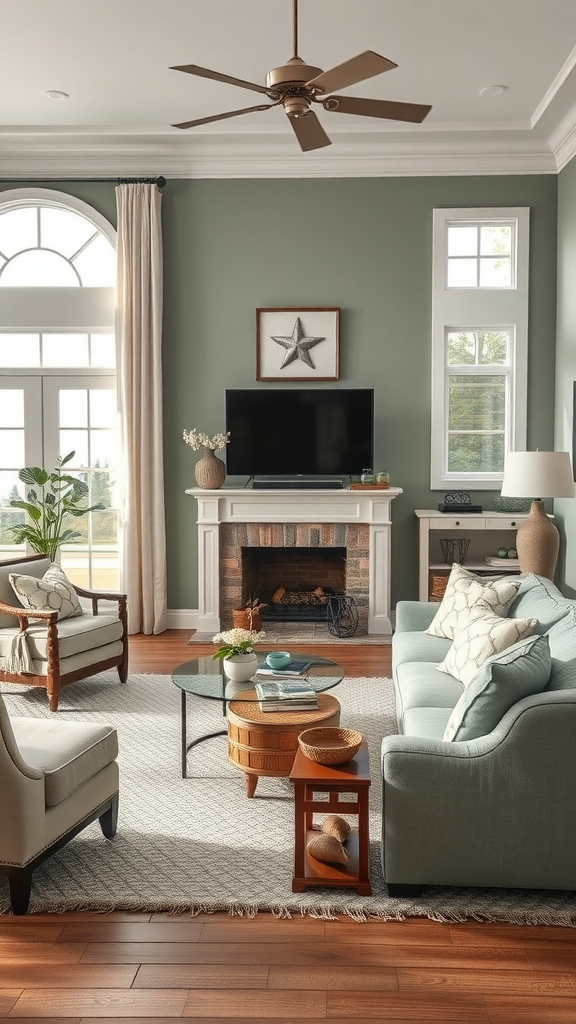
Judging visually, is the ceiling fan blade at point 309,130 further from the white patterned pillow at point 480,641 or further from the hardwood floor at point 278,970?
the hardwood floor at point 278,970

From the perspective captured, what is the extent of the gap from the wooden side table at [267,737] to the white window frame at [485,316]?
12.3 feet

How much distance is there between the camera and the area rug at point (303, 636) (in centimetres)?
646

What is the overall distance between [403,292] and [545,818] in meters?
4.95

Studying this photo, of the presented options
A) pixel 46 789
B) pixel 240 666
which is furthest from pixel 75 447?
pixel 46 789

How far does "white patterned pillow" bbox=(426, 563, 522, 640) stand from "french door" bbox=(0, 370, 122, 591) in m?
3.27

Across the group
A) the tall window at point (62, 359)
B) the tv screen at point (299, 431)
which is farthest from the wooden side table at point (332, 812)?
the tall window at point (62, 359)

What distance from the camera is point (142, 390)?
6.76 m

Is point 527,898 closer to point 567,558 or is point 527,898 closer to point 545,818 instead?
point 545,818

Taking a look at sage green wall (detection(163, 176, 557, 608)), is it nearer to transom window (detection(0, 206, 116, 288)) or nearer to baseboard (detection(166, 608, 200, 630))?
transom window (detection(0, 206, 116, 288))

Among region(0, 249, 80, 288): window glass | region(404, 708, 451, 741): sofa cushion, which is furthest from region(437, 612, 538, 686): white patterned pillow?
region(0, 249, 80, 288): window glass

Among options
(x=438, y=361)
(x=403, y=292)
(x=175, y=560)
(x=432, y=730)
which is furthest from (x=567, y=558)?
(x=432, y=730)

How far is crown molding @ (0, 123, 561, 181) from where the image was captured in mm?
6465

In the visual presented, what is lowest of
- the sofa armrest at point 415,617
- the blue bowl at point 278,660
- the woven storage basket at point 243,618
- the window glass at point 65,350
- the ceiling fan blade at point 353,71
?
the woven storage basket at point 243,618

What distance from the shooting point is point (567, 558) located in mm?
6352
